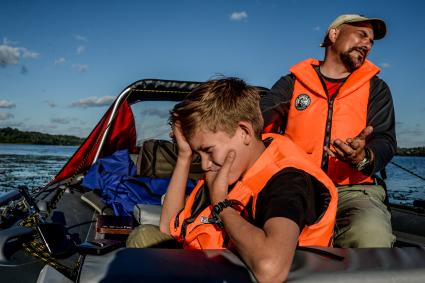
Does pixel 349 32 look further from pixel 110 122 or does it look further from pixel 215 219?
pixel 110 122

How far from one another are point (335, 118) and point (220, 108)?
111cm

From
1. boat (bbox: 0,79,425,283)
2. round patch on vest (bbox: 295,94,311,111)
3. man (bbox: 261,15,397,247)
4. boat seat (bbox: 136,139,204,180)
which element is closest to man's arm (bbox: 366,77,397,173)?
man (bbox: 261,15,397,247)

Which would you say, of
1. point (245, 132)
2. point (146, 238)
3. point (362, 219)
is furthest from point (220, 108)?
point (362, 219)

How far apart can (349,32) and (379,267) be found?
172cm

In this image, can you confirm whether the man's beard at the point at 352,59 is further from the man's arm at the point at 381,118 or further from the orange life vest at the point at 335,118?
the man's arm at the point at 381,118

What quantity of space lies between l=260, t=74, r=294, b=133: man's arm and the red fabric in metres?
2.29

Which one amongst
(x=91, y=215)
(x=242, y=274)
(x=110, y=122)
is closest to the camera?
(x=242, y=274)

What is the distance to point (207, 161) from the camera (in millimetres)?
1680

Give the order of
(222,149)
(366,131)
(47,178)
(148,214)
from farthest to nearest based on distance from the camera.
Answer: (47,178) < (148,214) < (366,131) < (222,149)

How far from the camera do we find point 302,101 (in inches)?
104

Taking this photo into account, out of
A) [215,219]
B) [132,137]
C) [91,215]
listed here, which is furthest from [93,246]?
[132,137]

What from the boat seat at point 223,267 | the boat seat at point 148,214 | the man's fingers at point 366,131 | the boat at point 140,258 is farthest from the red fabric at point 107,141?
the boat seat at point 223,267

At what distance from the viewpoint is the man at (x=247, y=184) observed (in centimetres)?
132

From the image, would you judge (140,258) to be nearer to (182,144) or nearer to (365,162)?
(182,144)
